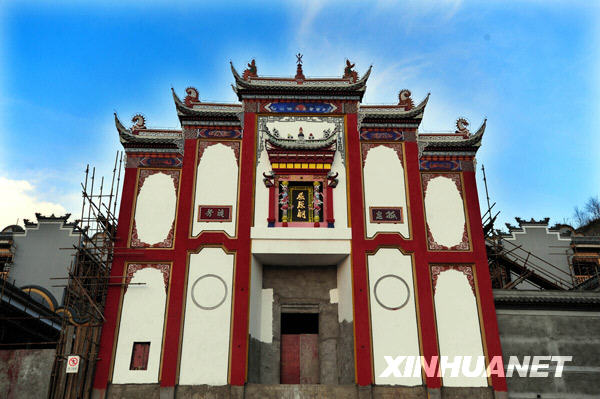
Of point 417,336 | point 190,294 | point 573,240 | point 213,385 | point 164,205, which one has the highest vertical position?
point 573,240

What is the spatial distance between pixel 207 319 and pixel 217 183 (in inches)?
206

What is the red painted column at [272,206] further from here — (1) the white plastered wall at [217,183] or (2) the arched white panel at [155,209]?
(2) the arched white panel at [155,209]

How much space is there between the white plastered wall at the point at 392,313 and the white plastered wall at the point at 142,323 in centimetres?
747

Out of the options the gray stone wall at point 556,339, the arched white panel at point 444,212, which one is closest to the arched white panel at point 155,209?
the arched white panel at point 444,212

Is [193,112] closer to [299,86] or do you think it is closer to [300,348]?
[299,86]

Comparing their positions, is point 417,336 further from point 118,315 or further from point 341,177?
point 118,315

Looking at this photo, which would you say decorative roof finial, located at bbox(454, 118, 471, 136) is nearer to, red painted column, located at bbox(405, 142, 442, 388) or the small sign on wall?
red painted column, located at bbox(405, 142, 442, 388)

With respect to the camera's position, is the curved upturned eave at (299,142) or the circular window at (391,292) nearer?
the circular window at (391,292)

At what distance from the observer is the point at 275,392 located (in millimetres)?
16766

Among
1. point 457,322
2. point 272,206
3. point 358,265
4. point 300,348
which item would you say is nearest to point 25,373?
point 300,348

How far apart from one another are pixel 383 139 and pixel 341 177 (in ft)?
8.17

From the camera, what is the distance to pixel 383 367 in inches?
679

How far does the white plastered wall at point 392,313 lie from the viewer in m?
17.3

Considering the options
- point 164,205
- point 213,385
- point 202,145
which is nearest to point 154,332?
point 213,385
